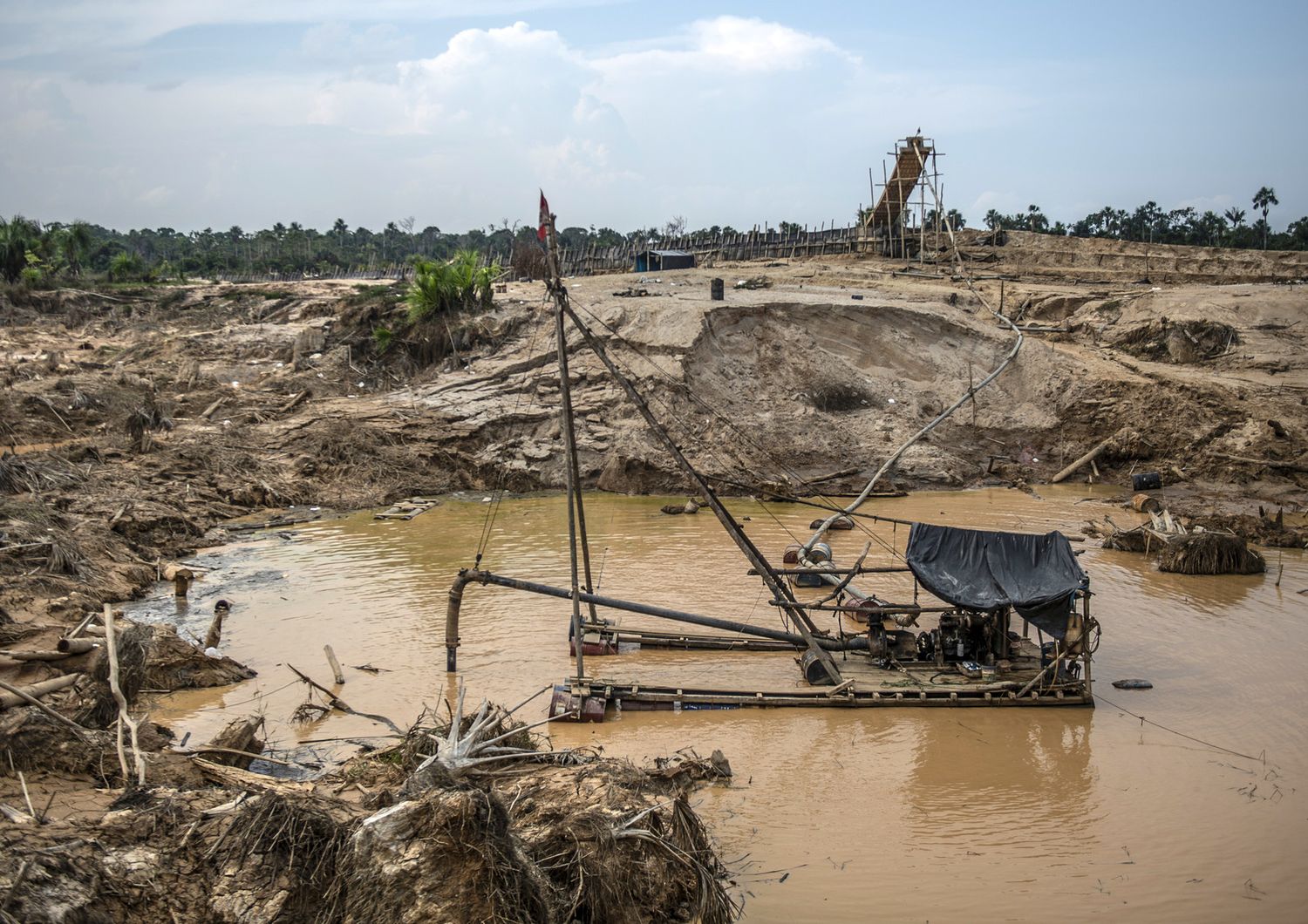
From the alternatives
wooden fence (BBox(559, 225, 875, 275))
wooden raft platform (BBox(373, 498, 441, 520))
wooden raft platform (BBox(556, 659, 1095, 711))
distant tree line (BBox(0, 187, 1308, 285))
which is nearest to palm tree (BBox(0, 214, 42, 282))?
distant tree line (BBox(0, 187, 1308, 285))

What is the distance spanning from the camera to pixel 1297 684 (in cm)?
1130

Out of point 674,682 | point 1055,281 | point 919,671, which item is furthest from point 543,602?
point 1055,281

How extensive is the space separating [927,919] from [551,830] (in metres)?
2.88

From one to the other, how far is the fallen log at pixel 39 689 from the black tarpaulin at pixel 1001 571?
7895 millimetres

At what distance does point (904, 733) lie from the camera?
397 inches

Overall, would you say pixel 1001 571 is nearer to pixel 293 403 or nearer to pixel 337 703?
pixel 337 703

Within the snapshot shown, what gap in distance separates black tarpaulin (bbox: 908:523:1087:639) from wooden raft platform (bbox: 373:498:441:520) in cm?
1110

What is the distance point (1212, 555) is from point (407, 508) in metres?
14.0

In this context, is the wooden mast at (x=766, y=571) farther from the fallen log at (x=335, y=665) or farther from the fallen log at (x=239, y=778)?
the fallen log at (x=239, y=778)

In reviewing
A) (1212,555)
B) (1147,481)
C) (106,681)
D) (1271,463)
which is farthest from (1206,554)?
(106,681)

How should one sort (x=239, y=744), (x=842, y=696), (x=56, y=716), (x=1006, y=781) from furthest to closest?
1. (x=842, y=696)
2. (x=1006, y=781)
3. (x=239, y=744)
4. (x=56, y=716)

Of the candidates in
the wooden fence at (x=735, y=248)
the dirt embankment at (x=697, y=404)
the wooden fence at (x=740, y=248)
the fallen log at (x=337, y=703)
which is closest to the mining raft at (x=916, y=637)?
the fallen log at (x=337, y=703)

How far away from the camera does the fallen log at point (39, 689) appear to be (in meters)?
7.03

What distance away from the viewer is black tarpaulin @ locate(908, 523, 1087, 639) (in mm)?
10336
